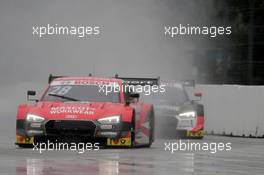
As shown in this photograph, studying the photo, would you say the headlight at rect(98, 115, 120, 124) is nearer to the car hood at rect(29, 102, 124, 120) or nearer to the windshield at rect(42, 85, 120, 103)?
the car hood at rect(29, 102, 124, 120)

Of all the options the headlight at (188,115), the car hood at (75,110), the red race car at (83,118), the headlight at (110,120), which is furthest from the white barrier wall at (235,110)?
the headlight at (110,120)

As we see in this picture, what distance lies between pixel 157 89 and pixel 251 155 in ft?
22.4

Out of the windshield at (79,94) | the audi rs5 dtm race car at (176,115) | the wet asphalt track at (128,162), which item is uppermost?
the windshield at (79,94)

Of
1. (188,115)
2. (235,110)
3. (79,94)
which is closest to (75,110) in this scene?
(79,94)

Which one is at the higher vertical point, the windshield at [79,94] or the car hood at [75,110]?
the windshield at [79,94]

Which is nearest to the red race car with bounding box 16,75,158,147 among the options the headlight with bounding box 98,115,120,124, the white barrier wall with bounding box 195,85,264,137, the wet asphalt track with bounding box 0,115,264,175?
the headlight with bounding box 98,115,120,124

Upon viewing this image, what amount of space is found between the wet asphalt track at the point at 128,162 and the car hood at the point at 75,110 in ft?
2.03

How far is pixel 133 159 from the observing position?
1513cm

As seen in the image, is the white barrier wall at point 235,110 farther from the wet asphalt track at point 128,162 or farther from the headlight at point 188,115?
the wet asphalt track at point 128,162

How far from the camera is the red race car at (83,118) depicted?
17.0m

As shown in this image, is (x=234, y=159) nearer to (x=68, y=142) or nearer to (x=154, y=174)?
(x=68, y=142)

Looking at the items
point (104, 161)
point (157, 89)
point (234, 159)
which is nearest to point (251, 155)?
point (234, 159)

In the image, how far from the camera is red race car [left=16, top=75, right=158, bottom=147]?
17.0 meters

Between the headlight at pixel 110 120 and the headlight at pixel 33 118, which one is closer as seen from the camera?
the headlight at pixel 33 118
